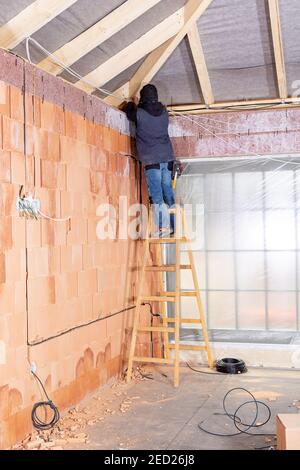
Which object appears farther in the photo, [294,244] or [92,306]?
[294,244]

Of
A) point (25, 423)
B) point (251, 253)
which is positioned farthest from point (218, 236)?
point (25, 423)

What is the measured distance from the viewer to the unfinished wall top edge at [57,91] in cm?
344

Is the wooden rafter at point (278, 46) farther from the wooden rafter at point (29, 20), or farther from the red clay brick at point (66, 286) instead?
the red clay brick at point (66, 286)

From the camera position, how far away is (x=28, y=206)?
11.5ft

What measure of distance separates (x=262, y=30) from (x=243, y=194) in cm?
151

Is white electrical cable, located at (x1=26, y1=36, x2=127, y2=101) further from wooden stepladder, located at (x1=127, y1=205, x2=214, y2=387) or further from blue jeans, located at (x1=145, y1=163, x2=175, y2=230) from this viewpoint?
wooden stepladder, located at (x1=127, y1=205, x2=214, y2=387)

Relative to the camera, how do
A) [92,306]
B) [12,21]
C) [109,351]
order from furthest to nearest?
[109,351], [92,306], [12,21]

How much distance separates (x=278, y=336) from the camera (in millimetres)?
5297

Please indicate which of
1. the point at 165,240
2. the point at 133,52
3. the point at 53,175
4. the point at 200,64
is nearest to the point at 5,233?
the point at 53,175

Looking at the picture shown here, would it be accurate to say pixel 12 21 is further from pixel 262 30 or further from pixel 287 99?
pixel 287 99

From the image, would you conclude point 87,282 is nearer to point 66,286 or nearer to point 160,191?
point 66,286

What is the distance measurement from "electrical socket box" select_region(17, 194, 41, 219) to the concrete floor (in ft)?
4.75

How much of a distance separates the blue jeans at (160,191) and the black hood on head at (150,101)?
47 cm
